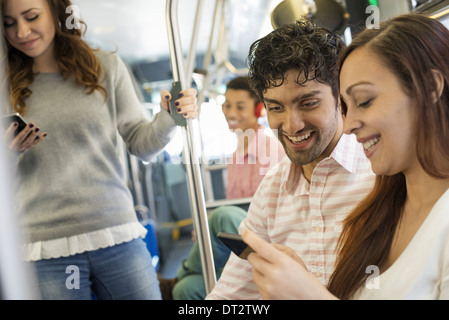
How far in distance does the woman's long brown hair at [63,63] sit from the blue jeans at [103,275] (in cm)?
28

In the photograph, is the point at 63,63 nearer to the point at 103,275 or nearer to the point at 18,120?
the point at 18,120

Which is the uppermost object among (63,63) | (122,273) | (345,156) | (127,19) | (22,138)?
(127,19)

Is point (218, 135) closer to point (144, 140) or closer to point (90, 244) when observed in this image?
point (144, 140)

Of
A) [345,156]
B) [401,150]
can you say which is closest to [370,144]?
[401,150]

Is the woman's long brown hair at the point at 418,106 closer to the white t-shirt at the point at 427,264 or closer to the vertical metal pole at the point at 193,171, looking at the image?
the white t-shirt at the point at 427,264

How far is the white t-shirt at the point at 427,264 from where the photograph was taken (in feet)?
1.57

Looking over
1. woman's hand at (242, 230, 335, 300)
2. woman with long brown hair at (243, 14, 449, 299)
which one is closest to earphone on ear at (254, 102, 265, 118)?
woman with long brown hair at (243, 14, 449, 299)

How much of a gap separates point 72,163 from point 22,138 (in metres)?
0.09

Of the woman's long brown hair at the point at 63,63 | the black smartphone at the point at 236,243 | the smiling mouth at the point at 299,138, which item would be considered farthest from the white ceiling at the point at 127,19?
the black smartphone at the point at 236,243

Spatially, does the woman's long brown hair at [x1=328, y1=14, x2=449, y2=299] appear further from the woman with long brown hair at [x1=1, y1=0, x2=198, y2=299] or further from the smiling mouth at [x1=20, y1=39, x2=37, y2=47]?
the smiling mouth at [x1=20, y1=39, x2=37, y2=47]

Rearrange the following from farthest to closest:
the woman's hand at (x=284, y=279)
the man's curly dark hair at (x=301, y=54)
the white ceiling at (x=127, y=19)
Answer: the white ceiling at (x=127, y=19) → the man's curly dark hair at (x=301, y=54) → the woman's hand at (x=284, y=279)

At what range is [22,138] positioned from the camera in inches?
28.6

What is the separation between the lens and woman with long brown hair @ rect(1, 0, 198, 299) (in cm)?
76
